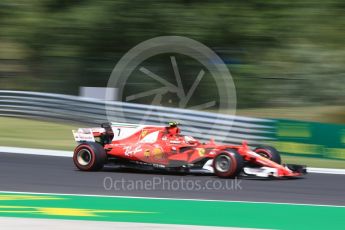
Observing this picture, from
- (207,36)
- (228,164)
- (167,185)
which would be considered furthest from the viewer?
(207,36)

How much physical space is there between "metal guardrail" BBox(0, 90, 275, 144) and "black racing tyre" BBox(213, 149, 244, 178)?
4.01 meters

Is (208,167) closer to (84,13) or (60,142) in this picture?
(60,142)

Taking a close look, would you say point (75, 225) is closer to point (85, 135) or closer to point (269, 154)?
point (85, 135)

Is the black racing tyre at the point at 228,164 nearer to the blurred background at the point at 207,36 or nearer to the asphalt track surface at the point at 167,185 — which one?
the asphalt track surface at the point at 167,185

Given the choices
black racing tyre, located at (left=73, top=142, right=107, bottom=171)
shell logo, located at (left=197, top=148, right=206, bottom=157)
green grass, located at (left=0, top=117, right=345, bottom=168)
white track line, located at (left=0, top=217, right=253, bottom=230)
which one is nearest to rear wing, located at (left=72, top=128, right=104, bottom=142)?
black racing tyre, located at (left=73, top=142, right=107, bottom=171)

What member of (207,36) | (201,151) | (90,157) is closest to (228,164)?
(201,151)

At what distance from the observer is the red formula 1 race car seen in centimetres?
1050

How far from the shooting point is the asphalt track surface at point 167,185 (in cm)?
941

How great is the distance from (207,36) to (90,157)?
40.4 ft

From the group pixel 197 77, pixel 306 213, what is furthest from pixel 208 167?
pixel 197 77

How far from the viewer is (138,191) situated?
380 inches

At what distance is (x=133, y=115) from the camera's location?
16.8 meters

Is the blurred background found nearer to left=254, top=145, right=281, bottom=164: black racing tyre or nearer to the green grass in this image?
the green grass

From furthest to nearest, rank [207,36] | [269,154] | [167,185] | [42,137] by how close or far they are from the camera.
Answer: [207,36] < [42,137] < [269,154] < [167,185]
